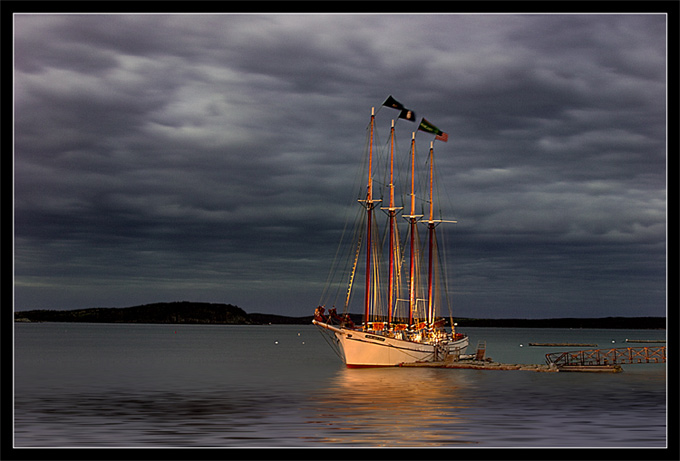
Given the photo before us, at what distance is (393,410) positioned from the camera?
6197 cm

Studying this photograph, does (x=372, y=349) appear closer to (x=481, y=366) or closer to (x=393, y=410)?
(x=481, y=366)

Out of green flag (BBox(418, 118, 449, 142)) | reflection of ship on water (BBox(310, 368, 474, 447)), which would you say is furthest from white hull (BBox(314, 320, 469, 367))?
green flag (BBox(418, 118, 449, 142))

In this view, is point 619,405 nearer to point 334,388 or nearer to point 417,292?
point 334,388

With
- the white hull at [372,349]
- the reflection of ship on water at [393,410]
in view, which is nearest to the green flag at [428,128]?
the white hull at [372,349]

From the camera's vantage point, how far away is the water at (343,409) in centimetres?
4644

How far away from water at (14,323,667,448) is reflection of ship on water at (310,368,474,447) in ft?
0.35

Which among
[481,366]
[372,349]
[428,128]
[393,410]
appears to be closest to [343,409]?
[393,410]

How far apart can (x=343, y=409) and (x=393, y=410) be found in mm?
4231

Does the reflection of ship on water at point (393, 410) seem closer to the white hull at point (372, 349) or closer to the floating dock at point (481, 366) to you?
the white hull at point (372, 349)

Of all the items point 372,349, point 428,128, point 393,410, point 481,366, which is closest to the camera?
point 393,410

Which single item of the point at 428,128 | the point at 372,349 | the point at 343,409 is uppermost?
the point at 428,128

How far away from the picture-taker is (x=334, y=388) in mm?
84500

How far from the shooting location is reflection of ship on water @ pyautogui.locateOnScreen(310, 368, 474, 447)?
4641 centimetres

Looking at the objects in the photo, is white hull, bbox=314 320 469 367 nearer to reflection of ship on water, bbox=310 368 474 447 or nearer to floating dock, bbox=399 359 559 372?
floating dock, bbox=399 359 559 372
